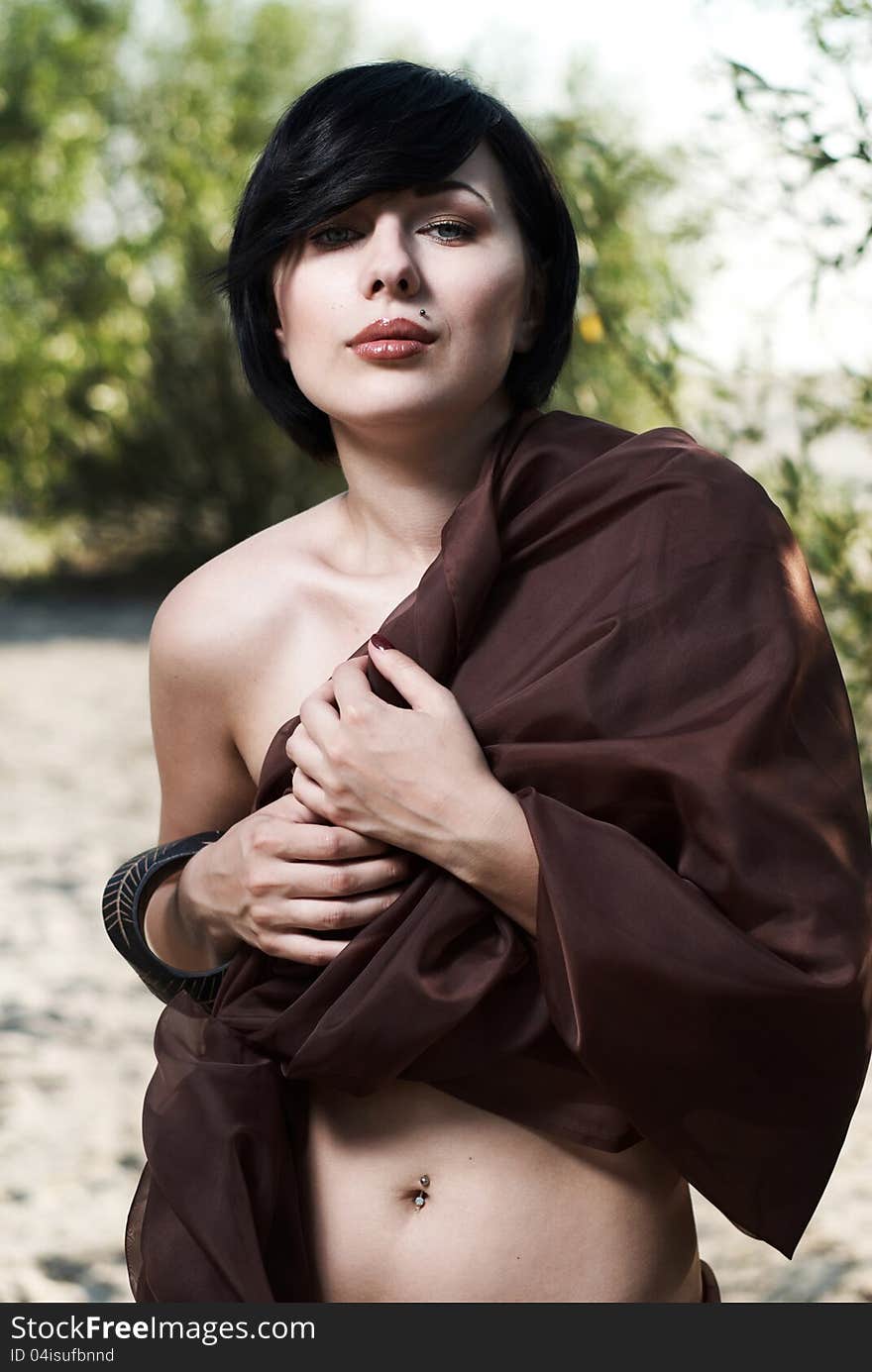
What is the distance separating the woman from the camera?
59.7 inches

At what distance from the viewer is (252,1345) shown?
1568 millimetres

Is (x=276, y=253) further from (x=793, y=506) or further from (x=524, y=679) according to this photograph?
(x=793, y=506)

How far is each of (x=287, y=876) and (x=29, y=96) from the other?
1334 centimetres

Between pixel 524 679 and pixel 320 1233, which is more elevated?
pixel 524 679

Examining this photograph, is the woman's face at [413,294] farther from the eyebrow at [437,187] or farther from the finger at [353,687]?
the finger at [353,687]

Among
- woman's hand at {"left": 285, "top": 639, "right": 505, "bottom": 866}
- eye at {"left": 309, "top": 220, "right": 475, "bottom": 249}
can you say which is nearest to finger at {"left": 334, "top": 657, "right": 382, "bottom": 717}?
woman's hand at {"left": 285, "top": 639, "right": 505, "bottom": 866}

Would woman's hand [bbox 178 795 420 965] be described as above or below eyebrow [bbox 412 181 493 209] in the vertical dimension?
below

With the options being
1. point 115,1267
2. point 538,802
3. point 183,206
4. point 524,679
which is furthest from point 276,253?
point 183,206

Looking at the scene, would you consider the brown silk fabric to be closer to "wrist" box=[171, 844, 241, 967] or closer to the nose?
"wrist" box=[171, 844, 241, 967]

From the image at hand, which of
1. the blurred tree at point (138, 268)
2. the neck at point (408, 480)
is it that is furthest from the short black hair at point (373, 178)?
the blurred tree at point (138, 268)

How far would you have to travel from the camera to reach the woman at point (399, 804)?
4.97 ft

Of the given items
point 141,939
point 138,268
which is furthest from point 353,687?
point 138,268

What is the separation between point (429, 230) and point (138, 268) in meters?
11.8

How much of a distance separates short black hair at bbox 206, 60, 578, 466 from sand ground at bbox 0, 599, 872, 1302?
259cm
